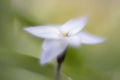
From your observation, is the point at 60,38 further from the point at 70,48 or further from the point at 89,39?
the point at 70,48

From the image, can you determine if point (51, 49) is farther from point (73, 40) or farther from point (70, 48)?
point (70, 48)

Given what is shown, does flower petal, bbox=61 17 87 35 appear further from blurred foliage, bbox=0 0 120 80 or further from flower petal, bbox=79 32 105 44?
blurred foliage, bbox=0 0 120 80

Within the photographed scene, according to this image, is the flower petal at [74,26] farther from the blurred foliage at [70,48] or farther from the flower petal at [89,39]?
the blurred foliage at [70,48]

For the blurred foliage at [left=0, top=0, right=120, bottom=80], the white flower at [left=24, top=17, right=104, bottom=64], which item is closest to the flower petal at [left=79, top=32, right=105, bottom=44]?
the white flower at [left=24, top=17, right=104, bottom=64]

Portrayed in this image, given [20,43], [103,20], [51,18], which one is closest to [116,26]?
[103,20]

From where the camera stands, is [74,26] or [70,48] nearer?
[74,26]

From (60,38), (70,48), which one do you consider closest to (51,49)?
(60,38)

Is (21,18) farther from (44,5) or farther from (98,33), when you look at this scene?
(98,33)
